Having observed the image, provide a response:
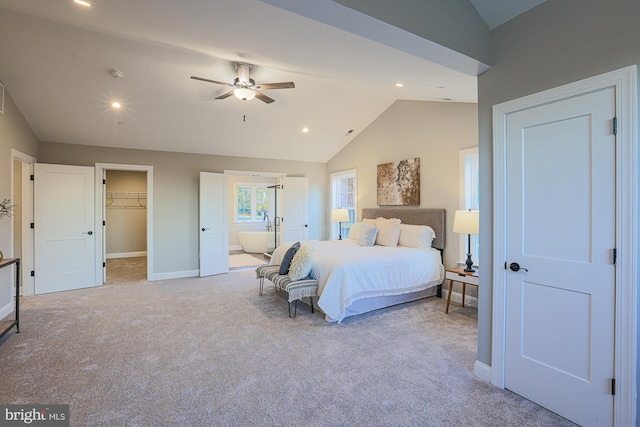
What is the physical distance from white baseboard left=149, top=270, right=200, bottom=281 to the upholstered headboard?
3854 mm

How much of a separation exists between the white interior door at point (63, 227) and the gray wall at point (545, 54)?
19.4 ft

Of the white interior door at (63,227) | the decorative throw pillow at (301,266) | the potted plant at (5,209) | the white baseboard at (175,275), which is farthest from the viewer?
the white baseboard at (175,275)

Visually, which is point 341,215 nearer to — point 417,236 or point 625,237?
point 417,236

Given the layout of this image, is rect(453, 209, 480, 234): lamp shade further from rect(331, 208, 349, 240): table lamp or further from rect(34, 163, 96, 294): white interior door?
rect(34, 163, 96, 294): white interior door

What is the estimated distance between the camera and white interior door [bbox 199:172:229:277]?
19.8 feet

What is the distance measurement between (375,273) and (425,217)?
1616 mm

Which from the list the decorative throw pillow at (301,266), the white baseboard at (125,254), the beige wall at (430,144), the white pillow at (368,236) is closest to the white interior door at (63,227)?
the white baseboard at (125,254)

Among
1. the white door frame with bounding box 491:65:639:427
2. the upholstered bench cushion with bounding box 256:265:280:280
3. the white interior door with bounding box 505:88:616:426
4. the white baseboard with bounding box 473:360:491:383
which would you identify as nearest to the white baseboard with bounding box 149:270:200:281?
the upholstered bench cushion with bounding box 256:265:280:280

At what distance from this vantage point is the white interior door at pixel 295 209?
6988 millimetres

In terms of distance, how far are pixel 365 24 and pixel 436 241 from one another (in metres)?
3.72

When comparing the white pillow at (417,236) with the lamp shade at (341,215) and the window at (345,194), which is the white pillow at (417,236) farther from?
the window at (345,194)

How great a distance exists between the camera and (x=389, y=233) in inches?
198

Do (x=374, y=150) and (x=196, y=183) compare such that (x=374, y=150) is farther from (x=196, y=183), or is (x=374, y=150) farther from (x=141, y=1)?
(x=141, y=1)

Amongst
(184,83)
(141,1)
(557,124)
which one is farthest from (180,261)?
(557,124)
